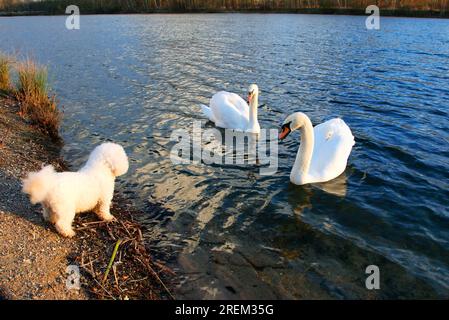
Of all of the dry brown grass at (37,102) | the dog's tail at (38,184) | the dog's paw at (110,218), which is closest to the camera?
the dog's tail at (38,184)

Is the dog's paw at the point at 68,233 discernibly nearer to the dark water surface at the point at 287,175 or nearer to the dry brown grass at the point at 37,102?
the dark water surface at the point at 287,175

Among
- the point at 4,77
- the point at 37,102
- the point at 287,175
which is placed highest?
the point at 4,77

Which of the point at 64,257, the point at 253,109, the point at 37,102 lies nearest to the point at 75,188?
the point at 64,257

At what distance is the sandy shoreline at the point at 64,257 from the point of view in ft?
13.8

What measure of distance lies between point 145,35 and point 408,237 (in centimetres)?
2551

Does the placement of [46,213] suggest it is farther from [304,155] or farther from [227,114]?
[227,114]

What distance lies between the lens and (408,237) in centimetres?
578

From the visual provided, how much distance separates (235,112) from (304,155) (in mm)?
3540

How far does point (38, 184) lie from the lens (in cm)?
442

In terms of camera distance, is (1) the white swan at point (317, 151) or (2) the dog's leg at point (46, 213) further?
(1) the white swan at point (317, 151)

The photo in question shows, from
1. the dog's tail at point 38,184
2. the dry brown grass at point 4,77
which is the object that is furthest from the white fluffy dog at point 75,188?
the dry brown grass at point 4,77

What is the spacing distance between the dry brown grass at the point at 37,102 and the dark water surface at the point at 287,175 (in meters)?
0.49

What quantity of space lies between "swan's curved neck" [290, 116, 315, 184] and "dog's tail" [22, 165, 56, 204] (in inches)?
164
